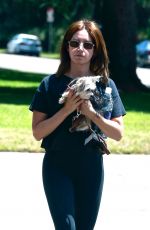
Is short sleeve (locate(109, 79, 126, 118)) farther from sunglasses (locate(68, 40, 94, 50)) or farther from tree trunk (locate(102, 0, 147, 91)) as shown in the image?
tree trunk (locate(102, 0, 147, 91))

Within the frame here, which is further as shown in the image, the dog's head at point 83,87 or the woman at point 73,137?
the woman at point 73,137

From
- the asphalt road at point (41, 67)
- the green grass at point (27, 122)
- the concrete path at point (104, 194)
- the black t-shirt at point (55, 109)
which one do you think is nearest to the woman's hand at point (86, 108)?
the black t-shirt at point (55, 109)

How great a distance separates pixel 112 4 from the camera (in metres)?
21.8

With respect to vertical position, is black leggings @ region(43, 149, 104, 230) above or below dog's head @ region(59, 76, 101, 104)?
below

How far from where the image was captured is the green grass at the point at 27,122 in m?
11.0

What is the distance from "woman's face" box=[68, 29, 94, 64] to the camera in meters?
4.23

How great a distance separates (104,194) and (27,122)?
19.1 ft

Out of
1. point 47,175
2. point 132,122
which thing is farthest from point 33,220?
point 132,122

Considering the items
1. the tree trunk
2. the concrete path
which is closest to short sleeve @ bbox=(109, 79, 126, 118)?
the concrete path

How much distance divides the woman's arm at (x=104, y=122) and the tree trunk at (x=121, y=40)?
17547 mm

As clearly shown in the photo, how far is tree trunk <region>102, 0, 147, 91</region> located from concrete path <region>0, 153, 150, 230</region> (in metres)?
11.7

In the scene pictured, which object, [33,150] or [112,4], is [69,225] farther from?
[112,4]

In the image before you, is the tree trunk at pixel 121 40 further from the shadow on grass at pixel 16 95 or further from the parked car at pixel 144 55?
the parked car at pixel 144 55

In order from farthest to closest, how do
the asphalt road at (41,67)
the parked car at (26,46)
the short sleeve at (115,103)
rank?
the parked car at (26,46) < the asphalt road at (41,67) < the short sleeve at (115,103)
